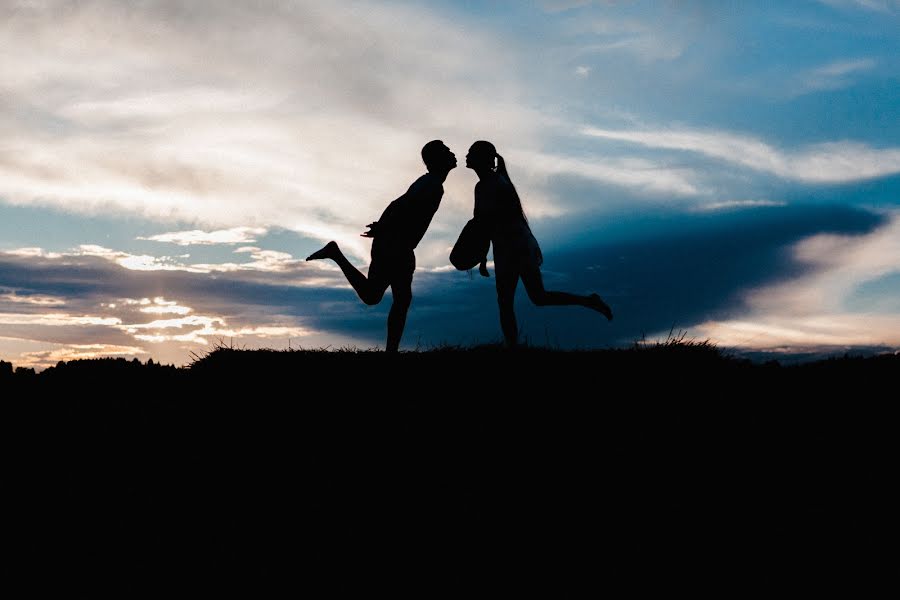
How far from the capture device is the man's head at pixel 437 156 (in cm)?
1257

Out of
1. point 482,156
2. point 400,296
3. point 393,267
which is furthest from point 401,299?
point 482,156

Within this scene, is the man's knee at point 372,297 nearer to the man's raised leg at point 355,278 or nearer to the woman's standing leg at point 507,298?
the man's raised leg at point 355,278

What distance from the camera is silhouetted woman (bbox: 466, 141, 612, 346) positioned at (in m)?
12.2

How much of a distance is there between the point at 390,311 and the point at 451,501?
5.11 metres

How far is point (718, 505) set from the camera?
27.0 feet

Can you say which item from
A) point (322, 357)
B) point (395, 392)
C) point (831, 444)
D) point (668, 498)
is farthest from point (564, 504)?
point (322, 357)

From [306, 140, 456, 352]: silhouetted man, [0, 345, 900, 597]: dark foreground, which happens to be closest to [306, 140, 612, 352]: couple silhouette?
[306, 140, 456, 352]: silhouetted man

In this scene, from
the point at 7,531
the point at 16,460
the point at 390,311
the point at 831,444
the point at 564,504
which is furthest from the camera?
the point at 390,311

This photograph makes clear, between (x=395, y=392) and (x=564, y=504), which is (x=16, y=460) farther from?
(x=564, y=504)

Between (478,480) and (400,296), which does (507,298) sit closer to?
(400,296)

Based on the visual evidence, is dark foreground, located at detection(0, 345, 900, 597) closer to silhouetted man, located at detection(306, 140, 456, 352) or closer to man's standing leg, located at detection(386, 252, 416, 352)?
man's standing leg, located at detection(386, 252, 416, 352)

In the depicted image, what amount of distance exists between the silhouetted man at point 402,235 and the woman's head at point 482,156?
1.54 feet

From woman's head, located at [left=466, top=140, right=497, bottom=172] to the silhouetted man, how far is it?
47cm

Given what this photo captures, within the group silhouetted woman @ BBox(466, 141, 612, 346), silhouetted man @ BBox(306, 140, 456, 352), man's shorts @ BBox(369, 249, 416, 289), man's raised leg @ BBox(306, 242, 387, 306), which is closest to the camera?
silhouetted woman @ BBox(466, 141, 612, 346)
